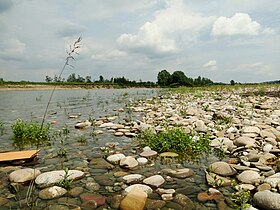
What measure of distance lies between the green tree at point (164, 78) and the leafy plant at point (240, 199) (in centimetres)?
8693

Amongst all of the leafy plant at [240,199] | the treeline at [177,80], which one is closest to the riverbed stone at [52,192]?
the leafy plant at [240,199]

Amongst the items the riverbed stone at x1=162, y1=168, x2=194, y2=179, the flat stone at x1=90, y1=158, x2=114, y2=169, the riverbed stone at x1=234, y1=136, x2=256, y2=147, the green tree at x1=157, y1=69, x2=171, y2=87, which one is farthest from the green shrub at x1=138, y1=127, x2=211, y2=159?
the green tree at x1=157, y1=69, x2=171, y2=87

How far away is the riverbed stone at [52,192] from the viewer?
428 cm

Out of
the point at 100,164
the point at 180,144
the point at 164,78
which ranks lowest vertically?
the point at 100,164

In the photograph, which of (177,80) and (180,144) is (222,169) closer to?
(180,144)

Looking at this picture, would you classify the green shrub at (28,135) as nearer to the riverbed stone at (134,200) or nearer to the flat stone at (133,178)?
the flat stone at (133,178)

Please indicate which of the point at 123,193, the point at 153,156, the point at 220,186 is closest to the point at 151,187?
the point at 123,193

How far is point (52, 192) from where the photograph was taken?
436cm

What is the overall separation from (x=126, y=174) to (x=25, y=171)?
2051 millimetres

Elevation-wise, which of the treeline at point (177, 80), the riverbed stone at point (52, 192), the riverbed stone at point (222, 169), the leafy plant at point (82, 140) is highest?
the treeline at point (177, 80)

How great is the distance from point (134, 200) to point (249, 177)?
7.64 feet

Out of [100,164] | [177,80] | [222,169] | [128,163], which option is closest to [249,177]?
[222,169]

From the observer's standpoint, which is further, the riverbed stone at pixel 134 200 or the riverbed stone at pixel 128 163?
the riverbed stone at pixel 128 163

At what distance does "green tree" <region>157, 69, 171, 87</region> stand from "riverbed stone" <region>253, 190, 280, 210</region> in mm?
87130
